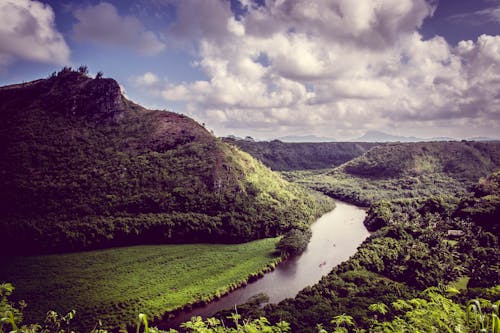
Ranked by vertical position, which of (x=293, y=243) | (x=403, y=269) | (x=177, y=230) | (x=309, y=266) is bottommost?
(x=309, y=266)

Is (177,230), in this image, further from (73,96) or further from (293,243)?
(73,96)

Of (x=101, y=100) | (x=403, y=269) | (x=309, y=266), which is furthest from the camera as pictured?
(x=101, y=100)

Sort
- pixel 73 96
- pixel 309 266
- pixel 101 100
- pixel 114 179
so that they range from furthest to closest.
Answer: pixel 101 100 → pixel 73 96 → pixel 114 179 → pixel 309 266

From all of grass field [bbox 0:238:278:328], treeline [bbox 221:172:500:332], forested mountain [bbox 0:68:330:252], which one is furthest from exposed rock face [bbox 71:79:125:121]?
treeline [bbox 221:172:500:332]

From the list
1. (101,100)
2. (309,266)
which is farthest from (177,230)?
(101,100)

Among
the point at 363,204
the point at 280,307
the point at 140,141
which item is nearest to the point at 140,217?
the point at 140,141

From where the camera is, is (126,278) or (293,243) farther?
(293,243)

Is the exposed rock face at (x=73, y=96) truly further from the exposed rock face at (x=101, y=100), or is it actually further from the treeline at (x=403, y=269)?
the treeline at (x=403, y=269)
